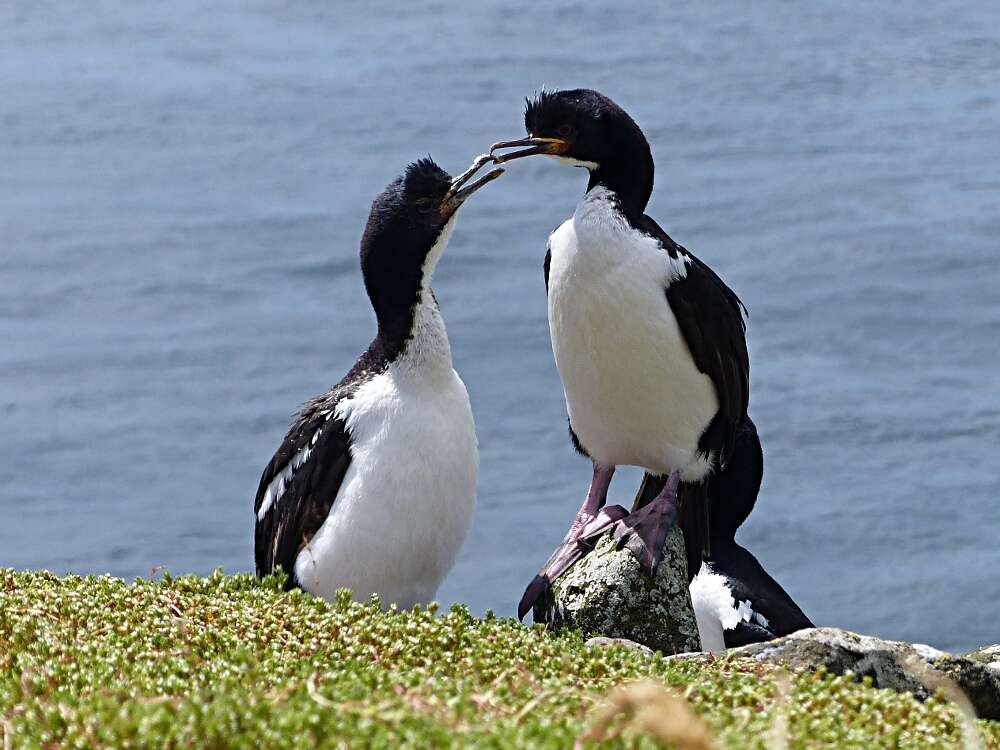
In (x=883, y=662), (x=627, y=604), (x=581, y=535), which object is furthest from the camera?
(x=581, y=535)

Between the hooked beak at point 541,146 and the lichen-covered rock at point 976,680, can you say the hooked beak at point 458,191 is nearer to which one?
the hooked beak at point 541,146

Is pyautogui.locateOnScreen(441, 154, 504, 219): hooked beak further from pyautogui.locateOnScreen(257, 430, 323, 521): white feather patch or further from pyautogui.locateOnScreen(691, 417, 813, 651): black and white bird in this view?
pyautogui.locateOnScreen(691, 417, 813, 651): black and white bird

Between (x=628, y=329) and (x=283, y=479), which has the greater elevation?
(x=628, y=329)

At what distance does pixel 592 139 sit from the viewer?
6.30 meters

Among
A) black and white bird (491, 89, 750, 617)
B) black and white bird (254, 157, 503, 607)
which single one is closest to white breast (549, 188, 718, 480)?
black and white bird (491, 89, 750, 617)

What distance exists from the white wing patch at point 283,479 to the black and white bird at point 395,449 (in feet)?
0.04

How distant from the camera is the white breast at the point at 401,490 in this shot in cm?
602

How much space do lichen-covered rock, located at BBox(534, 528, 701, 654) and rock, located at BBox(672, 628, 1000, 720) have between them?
1051mm

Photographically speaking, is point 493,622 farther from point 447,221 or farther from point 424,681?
point 447,221

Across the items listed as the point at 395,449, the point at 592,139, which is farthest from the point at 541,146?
the point at 395,449

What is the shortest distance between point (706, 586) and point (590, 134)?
6.80 feet

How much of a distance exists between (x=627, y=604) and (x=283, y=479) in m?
1.54

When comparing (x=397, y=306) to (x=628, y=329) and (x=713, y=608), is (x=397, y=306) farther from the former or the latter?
(x=713, y=608)

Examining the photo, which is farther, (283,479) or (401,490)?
(283,479)
